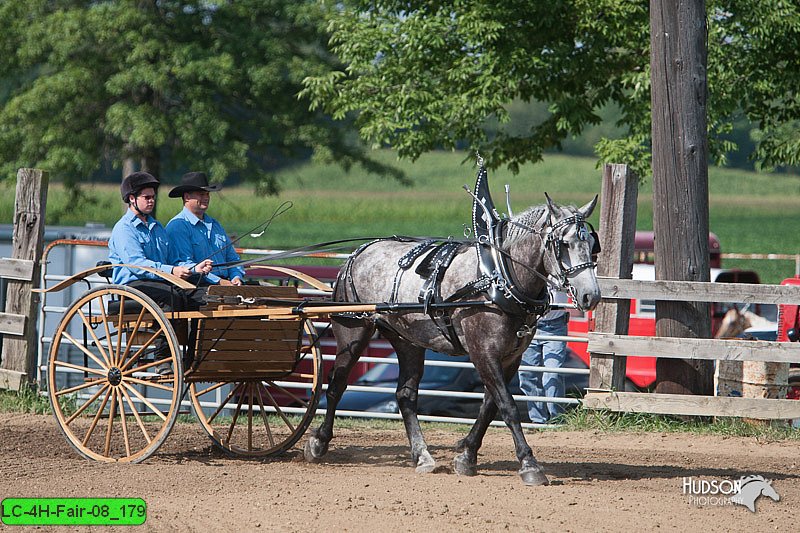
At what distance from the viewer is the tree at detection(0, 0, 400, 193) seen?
1856cm

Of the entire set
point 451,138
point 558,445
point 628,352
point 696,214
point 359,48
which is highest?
point 359,48

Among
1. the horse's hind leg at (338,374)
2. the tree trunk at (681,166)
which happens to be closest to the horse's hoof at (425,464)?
the horse's hind leg at (338,374)

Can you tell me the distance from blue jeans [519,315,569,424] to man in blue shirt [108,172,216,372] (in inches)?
149

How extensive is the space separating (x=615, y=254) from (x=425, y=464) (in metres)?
2.94

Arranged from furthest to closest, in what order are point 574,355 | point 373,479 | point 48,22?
1. point 48,22
2. point 574,355
3. point 373,479

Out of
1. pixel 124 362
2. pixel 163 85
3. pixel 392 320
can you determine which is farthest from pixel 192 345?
pixel 163 85

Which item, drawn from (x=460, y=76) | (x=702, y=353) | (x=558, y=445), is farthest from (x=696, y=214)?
(x=460, y=76)

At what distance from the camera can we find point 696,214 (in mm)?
8883

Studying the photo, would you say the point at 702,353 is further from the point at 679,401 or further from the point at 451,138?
the point at 451,138

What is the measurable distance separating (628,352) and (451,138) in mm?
6407

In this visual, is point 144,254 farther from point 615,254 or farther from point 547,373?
point 547,373

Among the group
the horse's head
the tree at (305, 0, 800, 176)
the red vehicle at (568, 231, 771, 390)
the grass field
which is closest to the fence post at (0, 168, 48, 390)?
the tree at (305, 0, 800, 176)

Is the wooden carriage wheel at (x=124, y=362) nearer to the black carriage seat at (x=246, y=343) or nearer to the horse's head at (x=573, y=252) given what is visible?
the black carriage seat at (x=246, y=343)

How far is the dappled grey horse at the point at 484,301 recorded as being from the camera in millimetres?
6133
